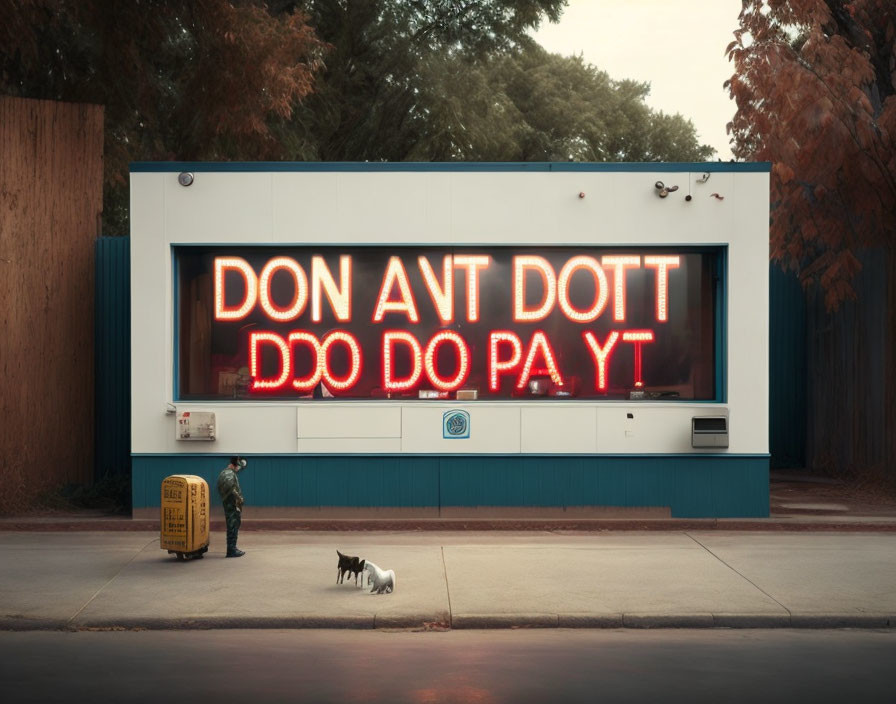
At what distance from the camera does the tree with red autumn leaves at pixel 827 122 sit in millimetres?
18281

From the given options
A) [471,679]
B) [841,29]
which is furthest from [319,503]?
[841,29]

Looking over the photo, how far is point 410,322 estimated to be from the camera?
16500mm

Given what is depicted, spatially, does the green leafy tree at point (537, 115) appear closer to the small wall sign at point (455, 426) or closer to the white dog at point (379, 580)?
the small wall sign at point (455, 426)

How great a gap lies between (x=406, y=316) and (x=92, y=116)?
5.37m

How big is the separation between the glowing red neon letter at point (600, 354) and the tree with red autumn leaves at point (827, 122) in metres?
4.48

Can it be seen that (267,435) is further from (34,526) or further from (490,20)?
(490,20)

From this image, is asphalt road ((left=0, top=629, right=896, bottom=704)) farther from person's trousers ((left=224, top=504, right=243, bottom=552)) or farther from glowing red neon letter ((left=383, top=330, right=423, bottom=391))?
glowing red neon letter ((left=383, top=330, right=423, bottom=391))

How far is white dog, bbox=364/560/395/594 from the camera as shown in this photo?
11672 millimetres

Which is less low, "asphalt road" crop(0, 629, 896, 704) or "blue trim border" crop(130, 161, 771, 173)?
"blue trim border" crop(130, 161, 771, 173)

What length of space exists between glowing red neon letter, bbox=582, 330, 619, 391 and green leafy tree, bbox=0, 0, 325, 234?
8458 mm

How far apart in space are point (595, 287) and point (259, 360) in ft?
14.6

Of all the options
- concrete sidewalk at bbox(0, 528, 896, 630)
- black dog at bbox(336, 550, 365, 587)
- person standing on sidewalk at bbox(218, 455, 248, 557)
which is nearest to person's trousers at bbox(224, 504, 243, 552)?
person standing on sidewalk at bbox(218, 455, 248, 557)

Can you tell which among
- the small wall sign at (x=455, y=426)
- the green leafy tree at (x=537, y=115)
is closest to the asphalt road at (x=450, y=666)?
the small wall sign at (x=455, y=426)

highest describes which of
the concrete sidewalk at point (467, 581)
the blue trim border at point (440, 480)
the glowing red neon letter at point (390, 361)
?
the glowing red neon letter at point (390, 361)
